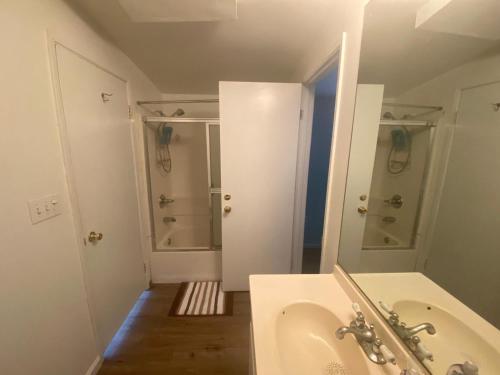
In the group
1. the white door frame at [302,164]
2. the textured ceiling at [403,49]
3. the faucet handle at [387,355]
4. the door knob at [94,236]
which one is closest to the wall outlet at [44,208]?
the door knob at [94,236]

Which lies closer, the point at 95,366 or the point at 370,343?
the point at 370,343

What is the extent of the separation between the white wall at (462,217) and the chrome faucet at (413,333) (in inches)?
5.4

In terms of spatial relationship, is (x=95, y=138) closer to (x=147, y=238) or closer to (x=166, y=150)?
(x=147, y=238)

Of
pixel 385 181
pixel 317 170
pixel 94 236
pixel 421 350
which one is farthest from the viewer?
pixel 317 170

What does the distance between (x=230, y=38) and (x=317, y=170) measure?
2.03m

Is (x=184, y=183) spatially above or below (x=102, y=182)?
below

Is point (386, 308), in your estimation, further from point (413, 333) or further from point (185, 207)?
point (185, 207)

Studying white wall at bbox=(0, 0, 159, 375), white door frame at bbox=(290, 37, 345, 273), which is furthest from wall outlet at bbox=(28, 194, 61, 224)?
white door frame at bbox=(290, 37, 345, 273)

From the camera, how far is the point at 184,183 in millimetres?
2838

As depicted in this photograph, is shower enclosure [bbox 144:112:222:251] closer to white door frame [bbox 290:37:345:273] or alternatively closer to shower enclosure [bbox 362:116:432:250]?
white door frame [bbox 290:37:345:273]

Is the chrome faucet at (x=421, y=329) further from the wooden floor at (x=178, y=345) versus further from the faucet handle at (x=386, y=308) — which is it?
the wooden floor at (x=178, y=345)

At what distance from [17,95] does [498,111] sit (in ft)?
5.30

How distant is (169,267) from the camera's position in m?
2.22

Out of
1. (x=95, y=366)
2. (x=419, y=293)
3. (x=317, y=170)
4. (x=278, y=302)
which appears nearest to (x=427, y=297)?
(x=419, y=293)
